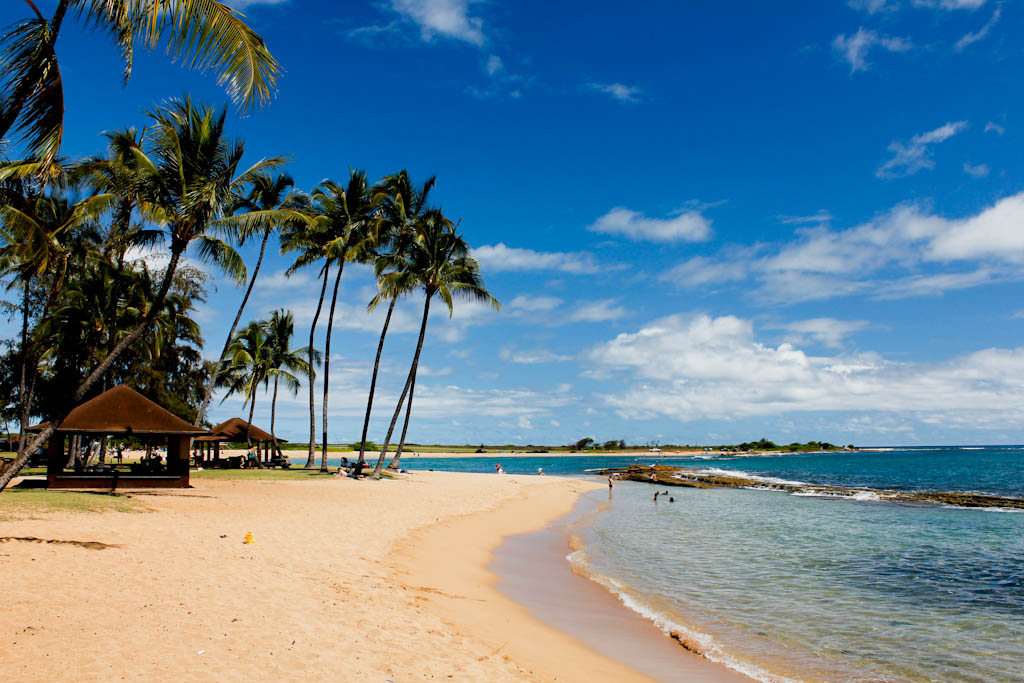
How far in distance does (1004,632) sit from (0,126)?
1579cm

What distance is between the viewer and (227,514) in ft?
47.1

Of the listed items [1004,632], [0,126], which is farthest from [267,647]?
[1004,632]

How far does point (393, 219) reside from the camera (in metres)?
30.3

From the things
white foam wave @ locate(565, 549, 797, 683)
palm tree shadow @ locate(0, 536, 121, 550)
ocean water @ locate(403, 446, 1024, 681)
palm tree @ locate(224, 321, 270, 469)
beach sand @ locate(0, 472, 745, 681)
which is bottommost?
ocean water @ locate(403, 446, 1024, 681)

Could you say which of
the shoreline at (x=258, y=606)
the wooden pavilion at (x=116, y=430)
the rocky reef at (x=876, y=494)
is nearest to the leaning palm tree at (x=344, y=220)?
the wooden pavilion at (x=116, y=430)

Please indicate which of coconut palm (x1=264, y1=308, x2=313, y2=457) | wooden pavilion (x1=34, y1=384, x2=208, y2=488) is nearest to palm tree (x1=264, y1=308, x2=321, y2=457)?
coconut palm (x1=264, y1=308, x2=313, y2=457)

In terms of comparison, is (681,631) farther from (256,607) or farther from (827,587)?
(256,607)

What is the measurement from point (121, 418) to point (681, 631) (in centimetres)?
1833

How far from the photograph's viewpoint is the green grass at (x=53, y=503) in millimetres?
12211

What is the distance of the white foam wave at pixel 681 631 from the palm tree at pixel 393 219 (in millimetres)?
19910

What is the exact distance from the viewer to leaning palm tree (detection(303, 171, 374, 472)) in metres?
28.8

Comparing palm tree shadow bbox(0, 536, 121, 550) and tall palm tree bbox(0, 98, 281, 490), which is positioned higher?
tall palm tree bbox(0, 98, 281, 490)

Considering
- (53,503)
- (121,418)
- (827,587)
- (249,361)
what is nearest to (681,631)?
(827,587)

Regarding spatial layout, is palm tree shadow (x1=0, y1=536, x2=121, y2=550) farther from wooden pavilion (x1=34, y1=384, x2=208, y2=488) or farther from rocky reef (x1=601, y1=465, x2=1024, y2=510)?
rocky reef (x1=601, y1=465, x2=1024, y2=510)
